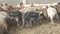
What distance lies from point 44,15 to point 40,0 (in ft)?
7.17

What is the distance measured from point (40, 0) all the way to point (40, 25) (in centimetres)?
319

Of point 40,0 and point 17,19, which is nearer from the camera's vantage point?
point 17,19

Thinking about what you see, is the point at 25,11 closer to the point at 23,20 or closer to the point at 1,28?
the point at 23,20

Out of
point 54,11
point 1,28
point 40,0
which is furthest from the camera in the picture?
point 40,0

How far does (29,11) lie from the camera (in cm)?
780

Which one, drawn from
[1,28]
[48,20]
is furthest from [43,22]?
[1,28]

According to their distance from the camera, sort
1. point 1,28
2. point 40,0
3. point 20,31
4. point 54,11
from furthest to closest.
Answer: point 40,0, point 54,11, point 20,31, point 1,28

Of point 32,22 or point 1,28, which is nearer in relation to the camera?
point 1,28

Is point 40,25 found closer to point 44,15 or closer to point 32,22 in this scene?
point 32,22

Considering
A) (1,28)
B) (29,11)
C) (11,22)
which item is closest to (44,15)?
(29,11)

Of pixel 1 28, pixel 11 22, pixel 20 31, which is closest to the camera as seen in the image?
pixel 1 28

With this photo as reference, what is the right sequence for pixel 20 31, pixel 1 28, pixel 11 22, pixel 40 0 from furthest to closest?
pixel 40 0
pixel 11 22
pixel 20 31
pixel 1 28

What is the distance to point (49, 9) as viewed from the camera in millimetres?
8297

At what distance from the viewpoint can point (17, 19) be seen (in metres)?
7.62
